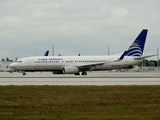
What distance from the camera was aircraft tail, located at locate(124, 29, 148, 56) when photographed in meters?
70.3

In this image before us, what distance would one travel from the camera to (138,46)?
70875 mm

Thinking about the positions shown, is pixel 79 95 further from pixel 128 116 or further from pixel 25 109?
pixel 128 116

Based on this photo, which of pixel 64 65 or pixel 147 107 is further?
pixel 64 65

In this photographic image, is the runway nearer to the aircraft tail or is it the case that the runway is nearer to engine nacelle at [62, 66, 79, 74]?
engine nacelle at [62, 66, 79, 74]

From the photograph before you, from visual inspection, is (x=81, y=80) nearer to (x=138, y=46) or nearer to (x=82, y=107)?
(x=82, y=107)

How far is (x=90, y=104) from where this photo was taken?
1953cm

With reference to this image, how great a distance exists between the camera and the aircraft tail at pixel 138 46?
70312 mm

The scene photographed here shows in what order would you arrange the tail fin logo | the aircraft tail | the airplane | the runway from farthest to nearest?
the aircraft tail, the tail fin logo, the airplane, the runway

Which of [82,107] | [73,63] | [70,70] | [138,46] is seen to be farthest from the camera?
[138,46]

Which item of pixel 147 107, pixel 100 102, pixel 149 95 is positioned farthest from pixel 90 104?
pixel 149 95

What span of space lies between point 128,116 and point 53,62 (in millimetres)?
50420

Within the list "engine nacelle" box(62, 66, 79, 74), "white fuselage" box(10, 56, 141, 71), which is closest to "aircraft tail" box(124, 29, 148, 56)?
"white fuselage" box(10, 56, 141, 71)

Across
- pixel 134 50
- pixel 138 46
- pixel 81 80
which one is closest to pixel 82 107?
pixel 81 80

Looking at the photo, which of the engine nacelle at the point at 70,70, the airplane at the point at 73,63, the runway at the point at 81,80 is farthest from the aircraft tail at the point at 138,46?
the runway at the point at 81,80
